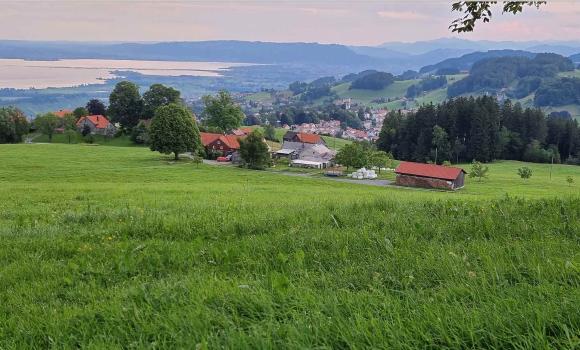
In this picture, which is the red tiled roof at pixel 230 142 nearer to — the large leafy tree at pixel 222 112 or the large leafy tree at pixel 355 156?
the large leafy tree at pixel 222 112

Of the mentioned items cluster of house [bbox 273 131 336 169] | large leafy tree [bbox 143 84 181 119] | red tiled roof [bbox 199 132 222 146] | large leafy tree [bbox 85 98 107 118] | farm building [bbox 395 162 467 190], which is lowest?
cluster of house [bbox 273 131 336 169]

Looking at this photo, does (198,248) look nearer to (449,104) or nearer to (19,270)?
(19,270)

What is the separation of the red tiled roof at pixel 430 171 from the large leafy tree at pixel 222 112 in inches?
1949

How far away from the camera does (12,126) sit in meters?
94.1

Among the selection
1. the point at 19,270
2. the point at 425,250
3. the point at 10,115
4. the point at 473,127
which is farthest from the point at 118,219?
the point at 473,127

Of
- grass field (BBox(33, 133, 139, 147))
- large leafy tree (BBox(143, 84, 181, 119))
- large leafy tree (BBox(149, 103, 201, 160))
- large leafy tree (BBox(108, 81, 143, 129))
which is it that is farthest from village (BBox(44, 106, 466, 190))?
large leafy tree (BBox(149, 103, 201, 160))

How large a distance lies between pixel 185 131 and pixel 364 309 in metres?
65.5

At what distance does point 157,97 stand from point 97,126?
15.0 meters

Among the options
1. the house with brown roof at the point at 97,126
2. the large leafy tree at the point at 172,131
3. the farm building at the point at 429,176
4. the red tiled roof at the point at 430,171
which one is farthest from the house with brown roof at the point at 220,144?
the farm building at the point at 429,176

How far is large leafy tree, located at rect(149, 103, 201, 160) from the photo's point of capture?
65938 millimetres

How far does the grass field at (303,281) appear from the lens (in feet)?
10.6

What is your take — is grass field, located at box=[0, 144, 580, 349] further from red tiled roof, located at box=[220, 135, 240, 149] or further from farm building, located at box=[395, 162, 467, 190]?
red tiled roof, located at box=[220, 135, 240, 149]

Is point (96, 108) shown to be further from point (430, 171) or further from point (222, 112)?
point (430, 171)

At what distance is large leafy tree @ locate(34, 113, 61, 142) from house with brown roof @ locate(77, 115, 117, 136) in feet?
19.3
